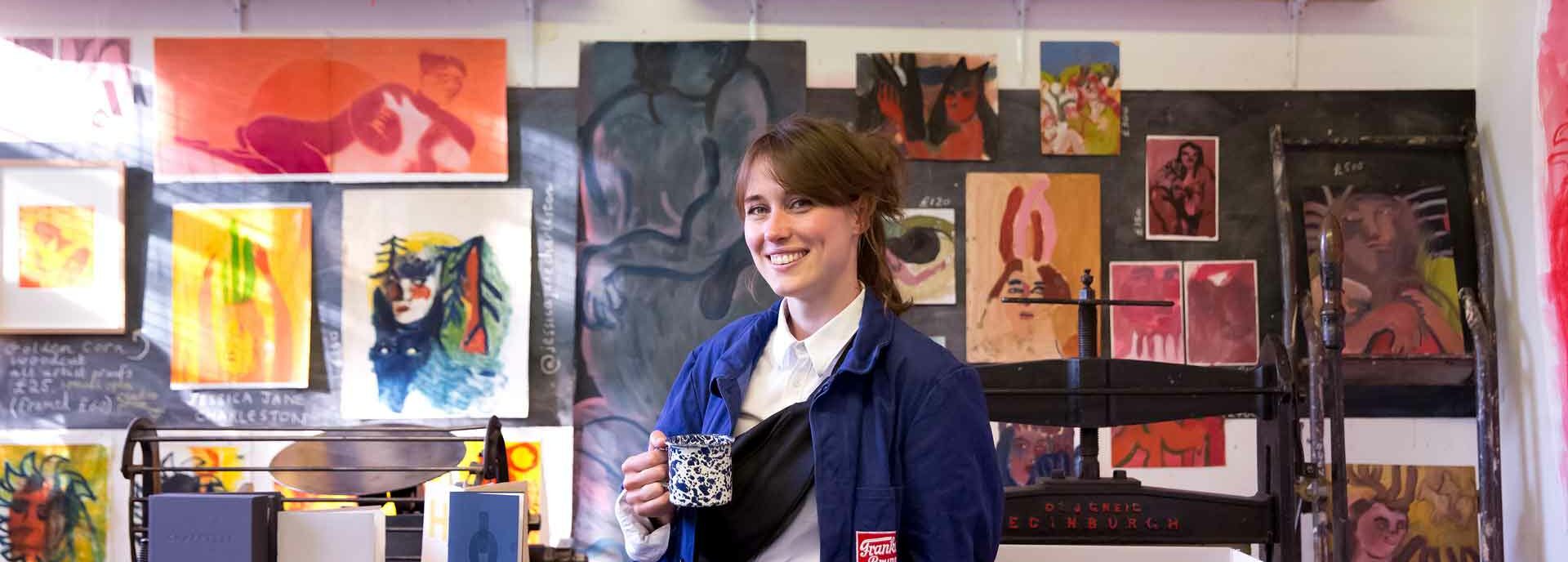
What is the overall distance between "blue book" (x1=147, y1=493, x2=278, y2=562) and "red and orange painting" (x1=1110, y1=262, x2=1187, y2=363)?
2893 millimetres

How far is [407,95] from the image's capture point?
168 inches

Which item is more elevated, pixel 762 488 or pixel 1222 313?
pixel 1222 313

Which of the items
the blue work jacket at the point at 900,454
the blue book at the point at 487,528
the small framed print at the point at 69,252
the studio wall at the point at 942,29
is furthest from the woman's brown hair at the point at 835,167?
the small framed print at the point at 69,252

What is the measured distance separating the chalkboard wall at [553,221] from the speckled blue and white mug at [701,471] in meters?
2.77

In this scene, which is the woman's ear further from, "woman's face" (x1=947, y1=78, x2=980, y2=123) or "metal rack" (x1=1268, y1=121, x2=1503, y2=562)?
"woman's face" (x1=947, y1=78, x2=980, y2=123)

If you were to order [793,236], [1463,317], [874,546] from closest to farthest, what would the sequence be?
[874,546]
[793,236]
[1463,317]

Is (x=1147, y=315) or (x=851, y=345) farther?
(x=1147, y=315)

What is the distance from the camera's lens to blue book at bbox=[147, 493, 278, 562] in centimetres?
206

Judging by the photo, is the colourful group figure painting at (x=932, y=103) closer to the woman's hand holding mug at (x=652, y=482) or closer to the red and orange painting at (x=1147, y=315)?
the red and orange painting at (x=1147, y=315)

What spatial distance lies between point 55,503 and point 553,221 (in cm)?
184

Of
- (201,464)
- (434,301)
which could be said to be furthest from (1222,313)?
(201,464)

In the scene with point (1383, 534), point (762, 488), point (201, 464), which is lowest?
point (1383, 534)

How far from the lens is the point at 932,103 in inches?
167

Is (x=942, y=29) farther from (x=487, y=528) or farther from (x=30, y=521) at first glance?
(x=30, y=521)
